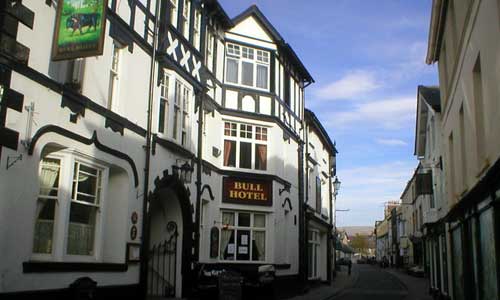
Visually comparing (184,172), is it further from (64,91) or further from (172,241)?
(64,91)

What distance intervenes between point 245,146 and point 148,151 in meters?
7.37

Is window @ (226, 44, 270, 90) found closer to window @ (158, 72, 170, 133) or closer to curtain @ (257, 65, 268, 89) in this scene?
curtain @ (257, 65, 268, 89)

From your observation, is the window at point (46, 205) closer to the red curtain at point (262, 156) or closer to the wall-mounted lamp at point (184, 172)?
the wall-mounted lamp at point (184, 172)

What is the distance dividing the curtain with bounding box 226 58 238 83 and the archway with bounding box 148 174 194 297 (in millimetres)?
5999

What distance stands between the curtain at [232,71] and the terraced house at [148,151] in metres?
0.05

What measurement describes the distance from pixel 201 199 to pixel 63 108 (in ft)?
27.2

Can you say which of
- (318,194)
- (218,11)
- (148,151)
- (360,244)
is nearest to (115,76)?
(148,151)

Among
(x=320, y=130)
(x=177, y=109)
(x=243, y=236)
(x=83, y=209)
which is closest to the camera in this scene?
(x=83, y=209)

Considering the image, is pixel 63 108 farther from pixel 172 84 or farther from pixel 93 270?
pixel 172 84

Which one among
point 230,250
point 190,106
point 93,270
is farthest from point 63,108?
point 230,250

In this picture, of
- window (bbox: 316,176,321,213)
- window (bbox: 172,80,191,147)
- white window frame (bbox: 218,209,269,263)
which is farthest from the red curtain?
window (bbox: 316,176,321,213)

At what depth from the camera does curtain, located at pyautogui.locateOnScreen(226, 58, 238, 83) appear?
67.8ft

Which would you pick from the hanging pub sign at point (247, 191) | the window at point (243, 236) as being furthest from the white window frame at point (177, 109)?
the window at point (243, 236)

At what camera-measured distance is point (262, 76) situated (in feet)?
71.0
